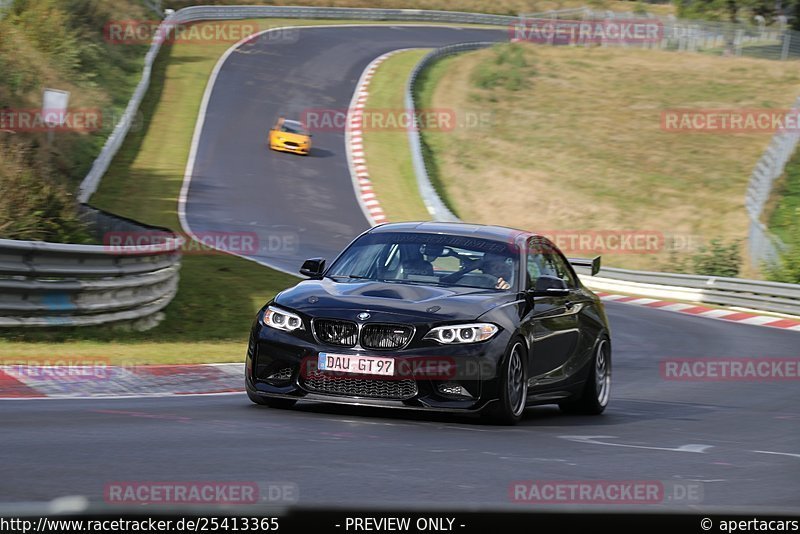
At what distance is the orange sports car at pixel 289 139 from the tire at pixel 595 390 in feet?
98.1

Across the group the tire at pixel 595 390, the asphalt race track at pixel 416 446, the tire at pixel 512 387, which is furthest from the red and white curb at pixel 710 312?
the tire at pixel 512 387

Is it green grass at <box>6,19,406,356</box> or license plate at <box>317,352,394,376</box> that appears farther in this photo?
green grass at <box>6,19,406,356</box>

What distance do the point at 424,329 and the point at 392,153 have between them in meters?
33.5

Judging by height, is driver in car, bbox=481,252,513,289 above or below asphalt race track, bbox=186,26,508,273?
above

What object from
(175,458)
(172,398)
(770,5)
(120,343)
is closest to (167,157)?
(120,343)

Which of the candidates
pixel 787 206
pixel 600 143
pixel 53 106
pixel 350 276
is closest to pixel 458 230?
pixel 350 276

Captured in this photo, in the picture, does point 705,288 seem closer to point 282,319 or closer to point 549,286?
point 549,286

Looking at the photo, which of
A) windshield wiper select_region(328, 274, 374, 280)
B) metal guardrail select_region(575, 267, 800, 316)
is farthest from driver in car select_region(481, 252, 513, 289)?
metal guardrail select_region(575, 267, 800, 316)

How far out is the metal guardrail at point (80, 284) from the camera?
12.9 meters

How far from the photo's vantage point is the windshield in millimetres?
9922

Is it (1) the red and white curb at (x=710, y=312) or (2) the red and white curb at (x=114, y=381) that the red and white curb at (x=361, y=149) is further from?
(2) the red and white curb at (x=114, y=381)

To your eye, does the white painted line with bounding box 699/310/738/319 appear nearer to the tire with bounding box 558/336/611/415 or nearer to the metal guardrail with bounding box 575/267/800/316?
the metal guardrail with bounding box 575/267/800/316

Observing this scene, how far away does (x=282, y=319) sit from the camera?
9188mm

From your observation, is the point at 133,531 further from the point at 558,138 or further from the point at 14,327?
the point at 558,138
